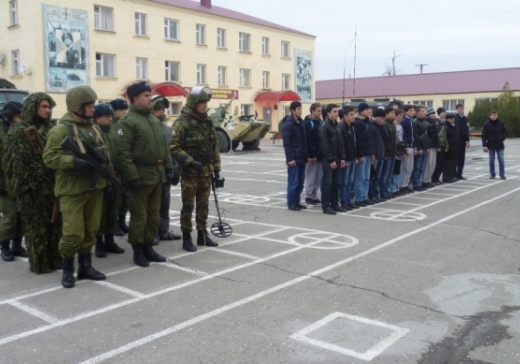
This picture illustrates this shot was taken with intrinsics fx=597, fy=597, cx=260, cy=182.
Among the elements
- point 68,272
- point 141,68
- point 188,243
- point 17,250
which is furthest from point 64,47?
point 68,272

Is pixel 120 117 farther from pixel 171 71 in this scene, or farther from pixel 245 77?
pixel 245 77

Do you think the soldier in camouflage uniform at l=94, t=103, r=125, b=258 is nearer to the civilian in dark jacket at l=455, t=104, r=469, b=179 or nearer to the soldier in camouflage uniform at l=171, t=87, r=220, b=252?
the soldier in camouflage uniform at l=171, t=87, r=220, b=252

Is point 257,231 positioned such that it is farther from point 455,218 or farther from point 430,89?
point 430,89

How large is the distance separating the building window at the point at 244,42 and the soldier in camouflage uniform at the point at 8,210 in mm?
36341

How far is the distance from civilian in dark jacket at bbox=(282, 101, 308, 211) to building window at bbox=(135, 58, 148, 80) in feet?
86.5

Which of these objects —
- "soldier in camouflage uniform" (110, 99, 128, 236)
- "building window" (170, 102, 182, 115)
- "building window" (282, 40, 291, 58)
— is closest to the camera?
"soldier in camouflage uniform" (110, 99, 128, 236)

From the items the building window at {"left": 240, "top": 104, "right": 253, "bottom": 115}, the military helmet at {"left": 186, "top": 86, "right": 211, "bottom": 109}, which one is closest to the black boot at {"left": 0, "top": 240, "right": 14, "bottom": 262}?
the military helmet at {"left": 186, "top": 86, "right": 211, "bottom": 109}

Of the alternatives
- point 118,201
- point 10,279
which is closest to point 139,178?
point 118,201

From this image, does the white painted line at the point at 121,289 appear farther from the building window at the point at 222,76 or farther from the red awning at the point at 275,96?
the red awning at the point at 275,96

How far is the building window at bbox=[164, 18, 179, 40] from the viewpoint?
3712 centimetres

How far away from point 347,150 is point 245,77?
110 ft

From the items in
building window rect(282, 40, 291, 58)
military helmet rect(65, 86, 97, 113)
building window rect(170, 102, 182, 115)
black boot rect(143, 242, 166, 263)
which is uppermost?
building window rect(282, 40, 291, 58)

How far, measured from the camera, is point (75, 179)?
19.6ft

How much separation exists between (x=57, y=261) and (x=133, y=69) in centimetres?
2959
